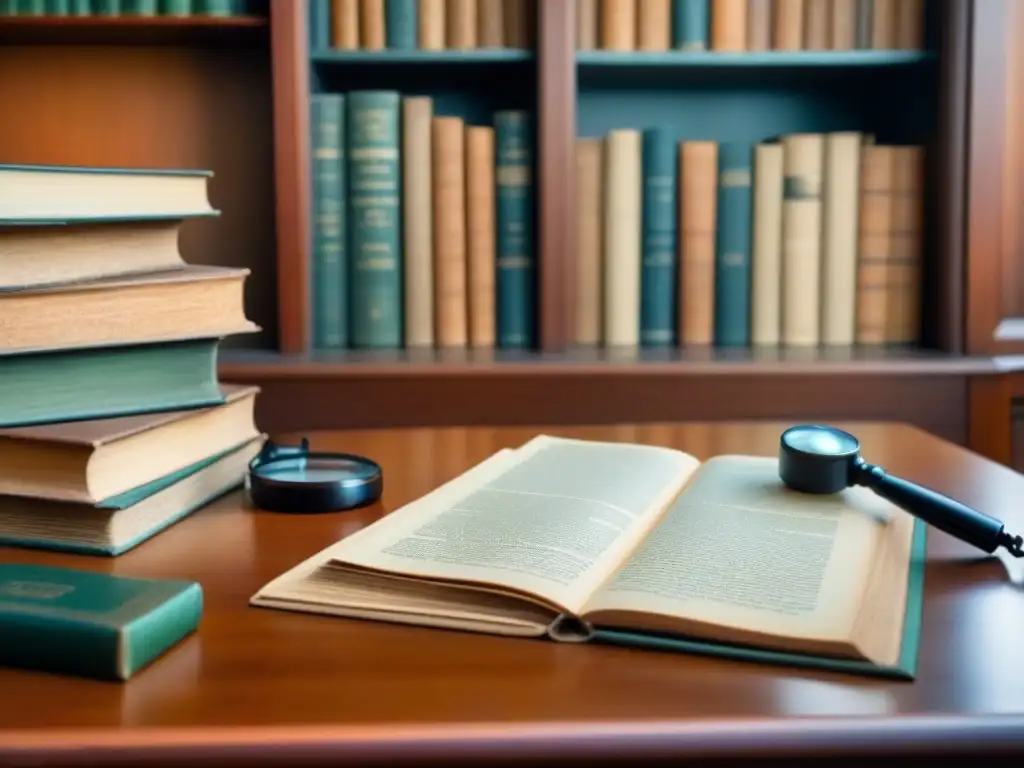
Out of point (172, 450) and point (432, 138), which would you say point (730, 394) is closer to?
point (432, 138)

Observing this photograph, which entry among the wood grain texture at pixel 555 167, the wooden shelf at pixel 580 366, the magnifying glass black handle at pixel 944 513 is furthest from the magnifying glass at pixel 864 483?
the wood grain texture at pixel 555 167

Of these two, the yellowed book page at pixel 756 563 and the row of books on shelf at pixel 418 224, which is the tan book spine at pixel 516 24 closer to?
the row of books on shelf at pixel 418 224

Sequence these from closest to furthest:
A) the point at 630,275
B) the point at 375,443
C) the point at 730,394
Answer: the point at 375,443, the point at 730,394, the point at 630,275

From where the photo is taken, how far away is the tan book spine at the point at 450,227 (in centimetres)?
179

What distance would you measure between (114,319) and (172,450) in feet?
0.31

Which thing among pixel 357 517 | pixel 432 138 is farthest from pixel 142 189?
pixel 432 138

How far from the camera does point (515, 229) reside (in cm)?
180

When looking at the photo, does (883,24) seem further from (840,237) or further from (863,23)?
(840,237)

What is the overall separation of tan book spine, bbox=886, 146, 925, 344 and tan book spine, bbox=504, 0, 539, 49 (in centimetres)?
61

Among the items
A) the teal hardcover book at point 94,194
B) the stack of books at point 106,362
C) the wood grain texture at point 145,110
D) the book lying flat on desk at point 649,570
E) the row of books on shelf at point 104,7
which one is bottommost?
the book lying flat on desk at point 649,570

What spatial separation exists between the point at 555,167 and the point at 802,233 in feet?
1.34

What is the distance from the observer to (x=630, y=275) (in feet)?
6.00

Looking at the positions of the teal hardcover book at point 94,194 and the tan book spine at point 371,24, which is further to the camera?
the tan book spine at point 371,24

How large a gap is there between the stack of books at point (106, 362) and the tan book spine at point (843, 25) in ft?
4.11
